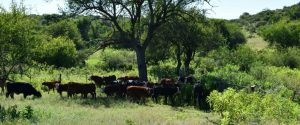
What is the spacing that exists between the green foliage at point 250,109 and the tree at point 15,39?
992 centimetres

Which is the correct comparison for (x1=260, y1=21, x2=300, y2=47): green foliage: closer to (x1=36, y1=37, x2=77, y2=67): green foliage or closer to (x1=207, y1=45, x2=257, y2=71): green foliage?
(x1=207, y1=45, x2=257, y2=71): green foliage

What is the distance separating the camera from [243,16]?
16925 centimetres

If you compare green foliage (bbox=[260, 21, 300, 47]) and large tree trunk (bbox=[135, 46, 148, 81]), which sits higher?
green foliage (bbox=[260, 21, 300, 47])

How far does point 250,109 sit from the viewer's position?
16344mm

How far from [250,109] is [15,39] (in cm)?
1220

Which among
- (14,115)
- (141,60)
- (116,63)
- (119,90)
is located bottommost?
(119,90)

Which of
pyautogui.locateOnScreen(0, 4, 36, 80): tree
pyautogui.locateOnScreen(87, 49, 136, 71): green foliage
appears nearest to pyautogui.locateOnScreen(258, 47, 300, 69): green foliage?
pyautogui.locateOnScreen(87, 49, 136, 71): green foliage

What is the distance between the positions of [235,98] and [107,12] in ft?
53.6

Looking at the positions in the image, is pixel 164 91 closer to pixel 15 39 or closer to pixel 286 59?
pixel 15 39

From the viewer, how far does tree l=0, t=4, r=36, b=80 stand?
21844 mm

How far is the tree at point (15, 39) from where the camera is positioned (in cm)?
2184

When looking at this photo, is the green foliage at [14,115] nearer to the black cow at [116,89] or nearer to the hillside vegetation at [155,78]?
the hillside vegetation at [155,78]

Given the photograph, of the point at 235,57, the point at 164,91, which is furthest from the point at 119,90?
the point at 235,57

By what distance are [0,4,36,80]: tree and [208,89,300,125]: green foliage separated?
9.92m
